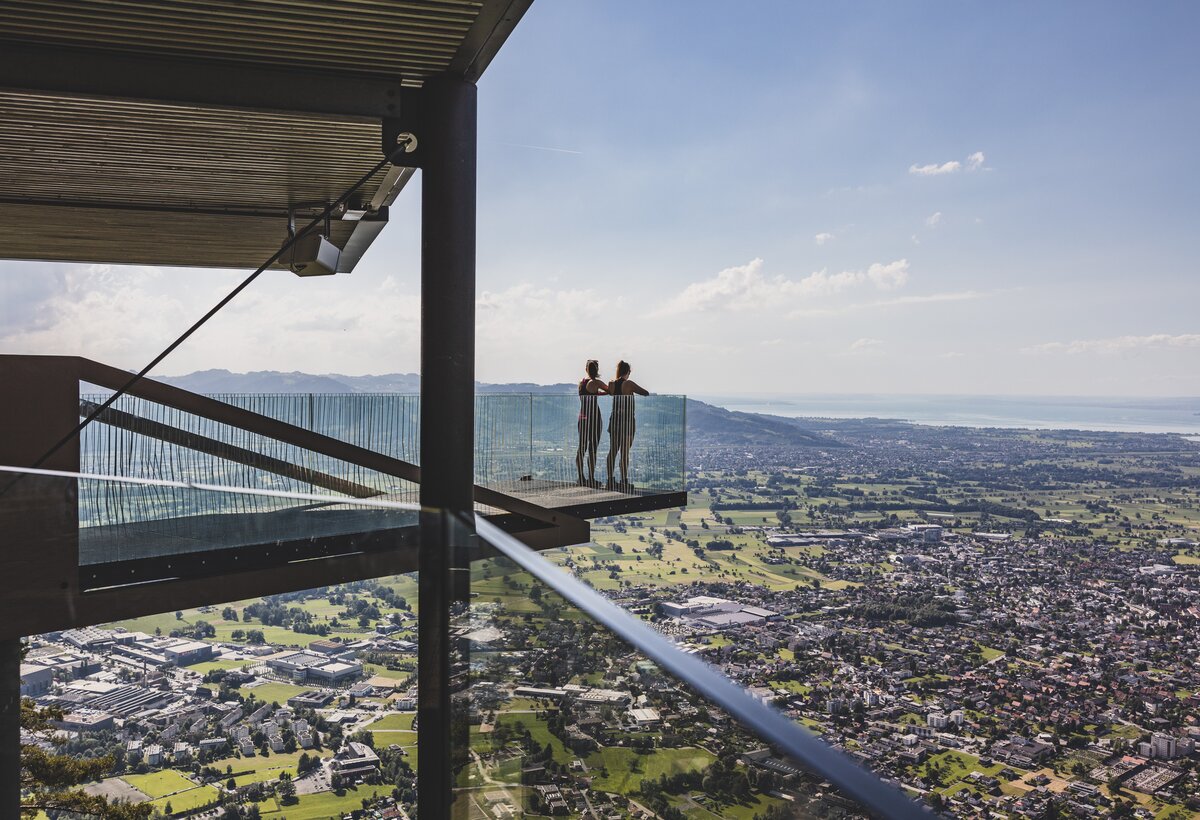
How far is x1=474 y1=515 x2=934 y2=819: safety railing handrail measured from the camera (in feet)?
2.26

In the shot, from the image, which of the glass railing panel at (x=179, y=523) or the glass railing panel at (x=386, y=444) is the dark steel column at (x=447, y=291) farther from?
the glass railing panel at (x=386, y=444)

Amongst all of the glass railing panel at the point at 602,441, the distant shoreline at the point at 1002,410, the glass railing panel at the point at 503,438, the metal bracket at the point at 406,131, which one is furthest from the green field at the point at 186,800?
the distant shoreline at the point at 1002,410

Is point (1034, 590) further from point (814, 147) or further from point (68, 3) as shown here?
point (814, 147)

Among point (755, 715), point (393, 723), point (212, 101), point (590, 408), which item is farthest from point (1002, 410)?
point (755, 715)

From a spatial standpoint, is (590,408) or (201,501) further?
(590,408)

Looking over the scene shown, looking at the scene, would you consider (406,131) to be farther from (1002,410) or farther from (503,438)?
(1002,410)

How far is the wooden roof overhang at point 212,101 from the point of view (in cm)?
336

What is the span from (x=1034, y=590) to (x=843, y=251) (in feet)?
171

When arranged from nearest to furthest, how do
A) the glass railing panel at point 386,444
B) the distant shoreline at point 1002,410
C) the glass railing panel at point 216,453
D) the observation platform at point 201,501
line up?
1. the observation platform at point 201,501
2. the glass railing panel at point 216,453
3. the glass railing panel at point 386,444
4. the distant shoreline at point 1002,410

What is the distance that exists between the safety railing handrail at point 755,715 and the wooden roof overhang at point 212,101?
2.77 meters

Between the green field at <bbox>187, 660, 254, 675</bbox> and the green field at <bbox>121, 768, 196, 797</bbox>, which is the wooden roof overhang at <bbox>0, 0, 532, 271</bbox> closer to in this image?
the green field at <bbox>187, 660, 254, 675</bbox>

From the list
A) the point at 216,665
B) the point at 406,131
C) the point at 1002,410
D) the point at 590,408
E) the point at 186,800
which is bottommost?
the point at 186,800

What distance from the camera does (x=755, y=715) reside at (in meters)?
0.86

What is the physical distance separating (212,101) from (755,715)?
3.80m
